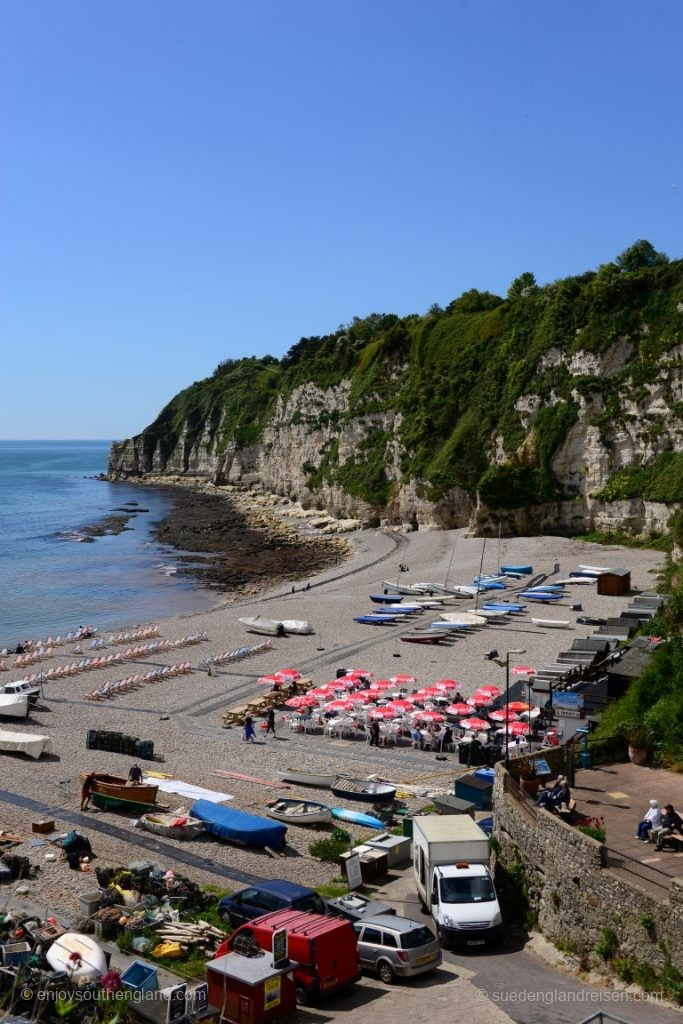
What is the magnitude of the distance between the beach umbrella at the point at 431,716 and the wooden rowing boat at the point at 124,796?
942 cm

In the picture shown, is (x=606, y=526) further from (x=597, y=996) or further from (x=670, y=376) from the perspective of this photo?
(x=597, y=996)

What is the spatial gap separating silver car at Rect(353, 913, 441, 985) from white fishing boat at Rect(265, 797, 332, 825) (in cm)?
691

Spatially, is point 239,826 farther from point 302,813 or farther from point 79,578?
point 79,578

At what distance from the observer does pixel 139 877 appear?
15.6m

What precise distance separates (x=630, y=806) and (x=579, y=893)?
2898 mm

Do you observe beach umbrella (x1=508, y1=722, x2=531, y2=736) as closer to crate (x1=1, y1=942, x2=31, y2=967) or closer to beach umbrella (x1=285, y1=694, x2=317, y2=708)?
beach umbrella (x1=285, y1=694, x2=317, y2=708)

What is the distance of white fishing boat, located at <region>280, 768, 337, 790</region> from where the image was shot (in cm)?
2241

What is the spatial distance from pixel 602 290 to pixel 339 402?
134ft

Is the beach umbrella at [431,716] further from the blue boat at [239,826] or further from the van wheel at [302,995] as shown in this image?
the van wheel at [302,995]

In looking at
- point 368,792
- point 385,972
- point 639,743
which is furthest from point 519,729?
point 385,972

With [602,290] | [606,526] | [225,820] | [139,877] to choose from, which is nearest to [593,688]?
[225,820]

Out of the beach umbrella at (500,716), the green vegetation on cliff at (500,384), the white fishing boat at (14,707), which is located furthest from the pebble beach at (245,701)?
the green vegetation on cliff at (500,384)

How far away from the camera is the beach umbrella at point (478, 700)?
91.7 feet

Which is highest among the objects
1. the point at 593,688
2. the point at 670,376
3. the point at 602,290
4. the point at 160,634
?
the point at 602,290
